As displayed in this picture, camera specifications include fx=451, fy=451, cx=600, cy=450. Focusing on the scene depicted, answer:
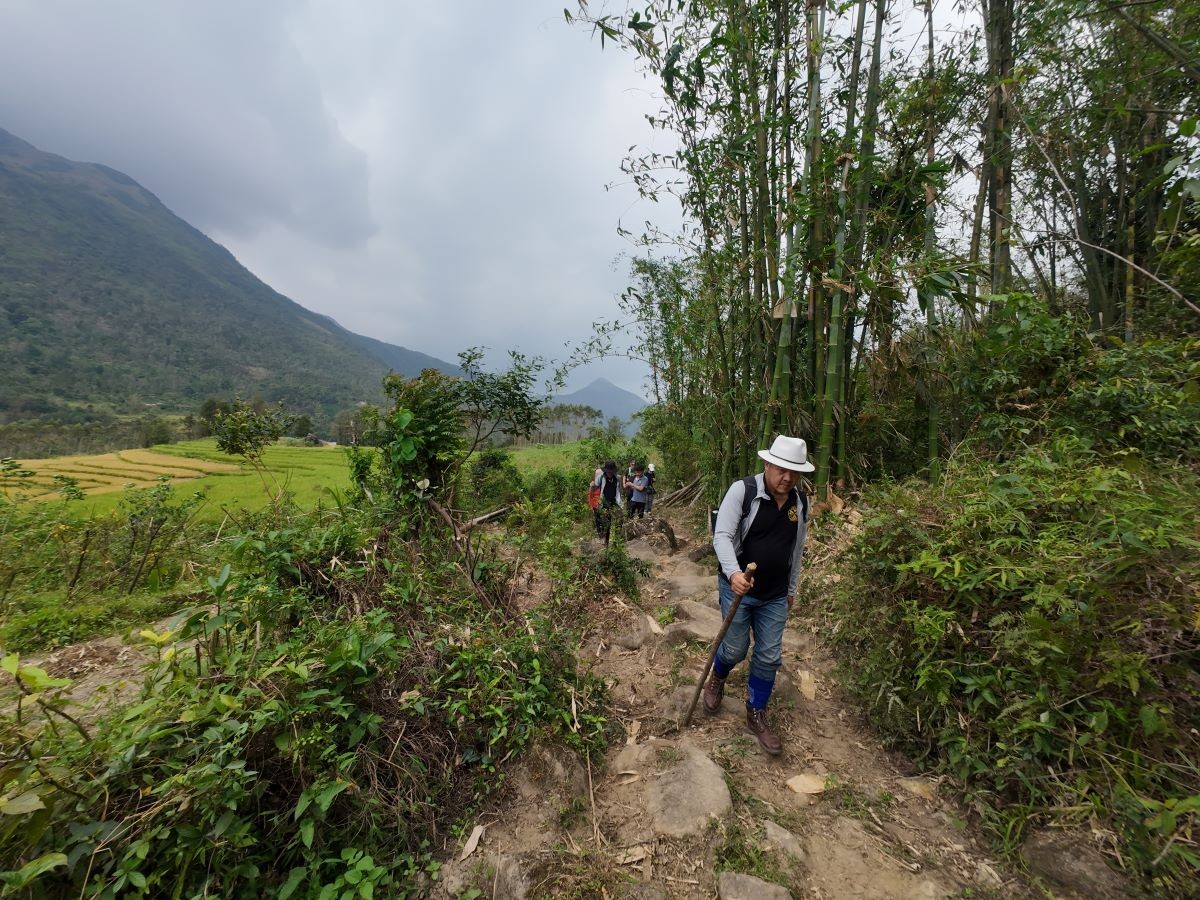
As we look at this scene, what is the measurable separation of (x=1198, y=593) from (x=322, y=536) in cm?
552

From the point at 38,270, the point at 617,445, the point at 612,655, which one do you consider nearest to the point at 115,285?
the point at 38,270

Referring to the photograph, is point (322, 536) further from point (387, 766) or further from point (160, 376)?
point (160, 376)

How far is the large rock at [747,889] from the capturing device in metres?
2.19

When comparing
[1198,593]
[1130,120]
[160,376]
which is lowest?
[160,376]

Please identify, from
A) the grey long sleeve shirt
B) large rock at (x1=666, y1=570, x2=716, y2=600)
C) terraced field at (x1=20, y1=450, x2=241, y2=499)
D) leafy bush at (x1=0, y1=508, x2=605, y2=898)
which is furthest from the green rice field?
the grey long sleeve shirt

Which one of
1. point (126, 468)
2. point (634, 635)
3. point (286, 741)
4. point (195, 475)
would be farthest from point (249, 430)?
point (126, 468)

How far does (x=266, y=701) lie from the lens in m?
2.20

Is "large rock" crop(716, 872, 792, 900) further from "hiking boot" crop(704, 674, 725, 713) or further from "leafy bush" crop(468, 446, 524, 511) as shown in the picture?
"leafy bush" crop(468, 446, 524, 511)

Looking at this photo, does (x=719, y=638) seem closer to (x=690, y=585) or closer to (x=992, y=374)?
(x=690, y=585)

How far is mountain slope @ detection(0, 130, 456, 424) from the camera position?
82500 mm

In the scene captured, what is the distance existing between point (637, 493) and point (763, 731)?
6364mm

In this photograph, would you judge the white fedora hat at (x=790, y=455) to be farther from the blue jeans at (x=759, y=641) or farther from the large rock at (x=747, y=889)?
the large rock at (x=747, y=889)

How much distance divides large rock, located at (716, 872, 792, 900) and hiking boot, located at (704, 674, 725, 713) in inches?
50.9

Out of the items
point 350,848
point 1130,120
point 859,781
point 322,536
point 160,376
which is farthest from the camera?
point 160,376
